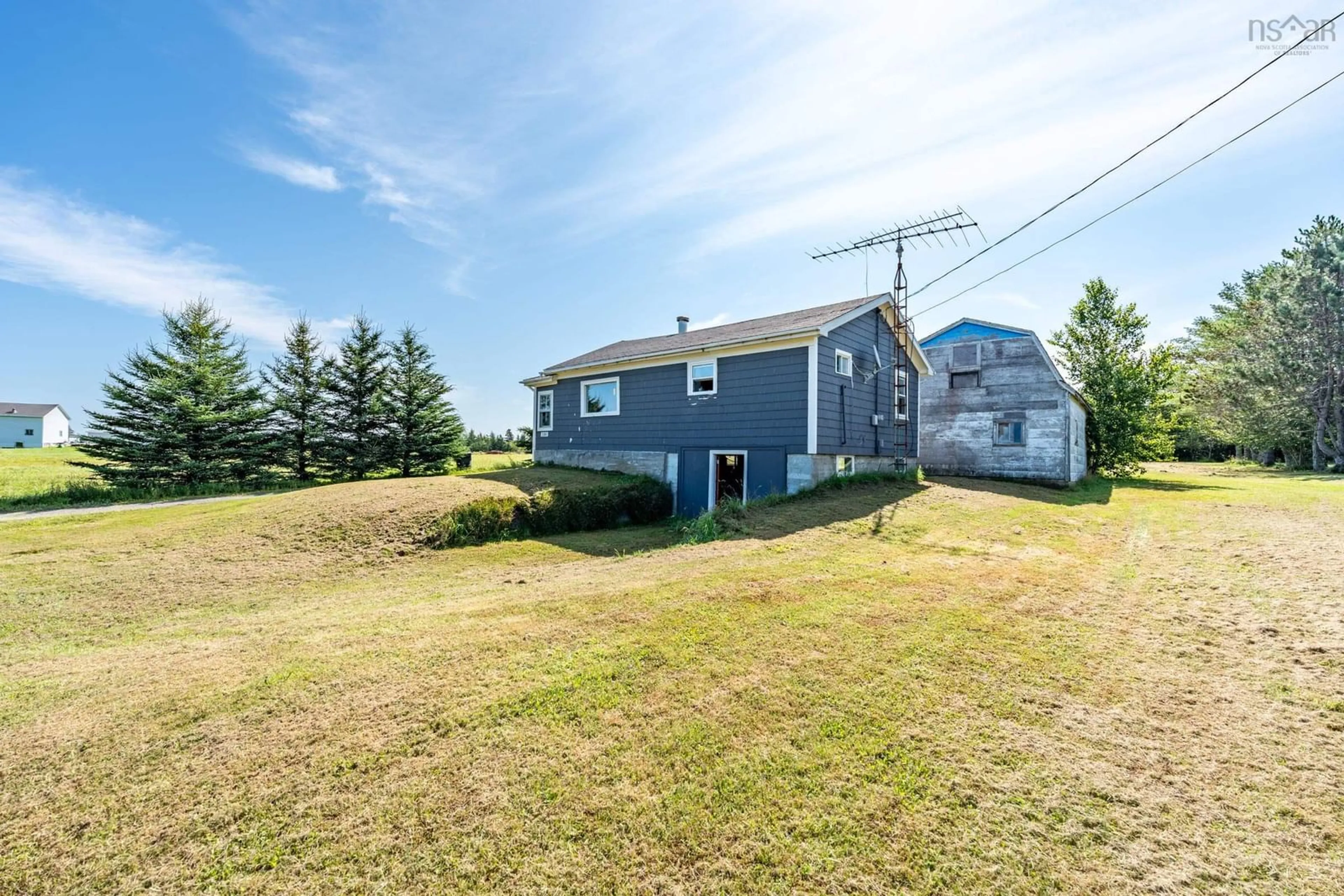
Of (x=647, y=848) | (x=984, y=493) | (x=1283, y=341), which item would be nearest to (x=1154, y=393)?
(x=1283, y=341)

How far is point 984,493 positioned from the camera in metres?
14.3

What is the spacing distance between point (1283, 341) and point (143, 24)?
44.9m

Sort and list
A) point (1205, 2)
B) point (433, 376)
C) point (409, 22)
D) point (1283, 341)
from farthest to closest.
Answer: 1. point (1283, 341)
2. point (433, 376)
3. point (409, 22)
4. point (1205, 2)

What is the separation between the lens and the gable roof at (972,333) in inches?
769

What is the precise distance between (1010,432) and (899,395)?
22.0 feet

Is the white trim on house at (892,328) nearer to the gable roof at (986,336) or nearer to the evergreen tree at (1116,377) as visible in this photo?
the gable roof at (986,336)

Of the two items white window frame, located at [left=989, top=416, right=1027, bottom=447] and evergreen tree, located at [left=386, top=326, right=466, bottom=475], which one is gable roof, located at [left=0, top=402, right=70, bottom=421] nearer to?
evergreen tree, located at [left=386, top=326, right=466, bottom=475]

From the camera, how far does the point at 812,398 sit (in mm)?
12453

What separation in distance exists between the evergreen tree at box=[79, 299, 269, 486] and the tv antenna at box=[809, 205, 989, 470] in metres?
20.6

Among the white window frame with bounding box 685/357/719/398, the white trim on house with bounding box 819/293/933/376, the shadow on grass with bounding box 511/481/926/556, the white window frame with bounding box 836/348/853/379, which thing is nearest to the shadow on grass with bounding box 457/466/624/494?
the shadow on grass with bounding box 511/481/926/556

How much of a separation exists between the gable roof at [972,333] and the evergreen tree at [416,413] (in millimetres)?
21167

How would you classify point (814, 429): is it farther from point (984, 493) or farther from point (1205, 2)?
point (1205, 2)

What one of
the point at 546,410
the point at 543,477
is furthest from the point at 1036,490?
the point at 546,410

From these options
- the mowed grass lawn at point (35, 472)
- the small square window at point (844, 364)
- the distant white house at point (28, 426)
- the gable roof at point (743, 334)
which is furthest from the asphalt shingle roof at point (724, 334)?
the distant white house at point (28, 426)
